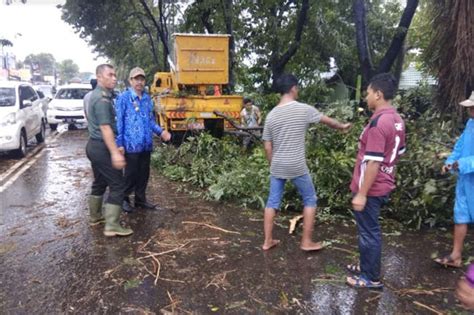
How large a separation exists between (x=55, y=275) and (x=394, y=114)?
3.32m

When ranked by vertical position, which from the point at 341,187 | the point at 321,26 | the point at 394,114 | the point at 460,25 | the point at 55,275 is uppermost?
the point at 321,26

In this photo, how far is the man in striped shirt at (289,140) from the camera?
423 cm

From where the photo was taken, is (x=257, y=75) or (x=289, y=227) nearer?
(x=289, y=227)

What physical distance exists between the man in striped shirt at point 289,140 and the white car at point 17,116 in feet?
24.0

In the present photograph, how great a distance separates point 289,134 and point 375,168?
1.06 metres

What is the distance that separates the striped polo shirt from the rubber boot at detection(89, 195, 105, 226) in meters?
2.43

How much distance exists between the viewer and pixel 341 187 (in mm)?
5965

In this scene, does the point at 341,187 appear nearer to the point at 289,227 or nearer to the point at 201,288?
the point at 289,227

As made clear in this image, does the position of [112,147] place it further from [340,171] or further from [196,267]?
[340,171]

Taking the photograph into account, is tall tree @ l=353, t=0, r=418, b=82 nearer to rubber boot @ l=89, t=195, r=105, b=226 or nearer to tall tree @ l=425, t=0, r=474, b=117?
tall tree @ l=425, t=0, r=474, b=117

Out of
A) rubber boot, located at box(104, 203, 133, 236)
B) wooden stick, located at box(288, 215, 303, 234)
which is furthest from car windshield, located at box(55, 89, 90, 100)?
wooden stick, located at box(288, 215, 303, 234)

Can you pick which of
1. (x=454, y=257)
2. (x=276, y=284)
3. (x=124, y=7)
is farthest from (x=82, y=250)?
(x=124, y=7)

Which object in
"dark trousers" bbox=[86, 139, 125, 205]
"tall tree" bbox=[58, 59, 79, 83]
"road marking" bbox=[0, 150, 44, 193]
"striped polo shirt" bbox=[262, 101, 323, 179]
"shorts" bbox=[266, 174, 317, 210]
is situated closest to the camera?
"striped polo shirt" bbox=[262, 101, 323, 179]

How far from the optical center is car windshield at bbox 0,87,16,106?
10.2 metres
